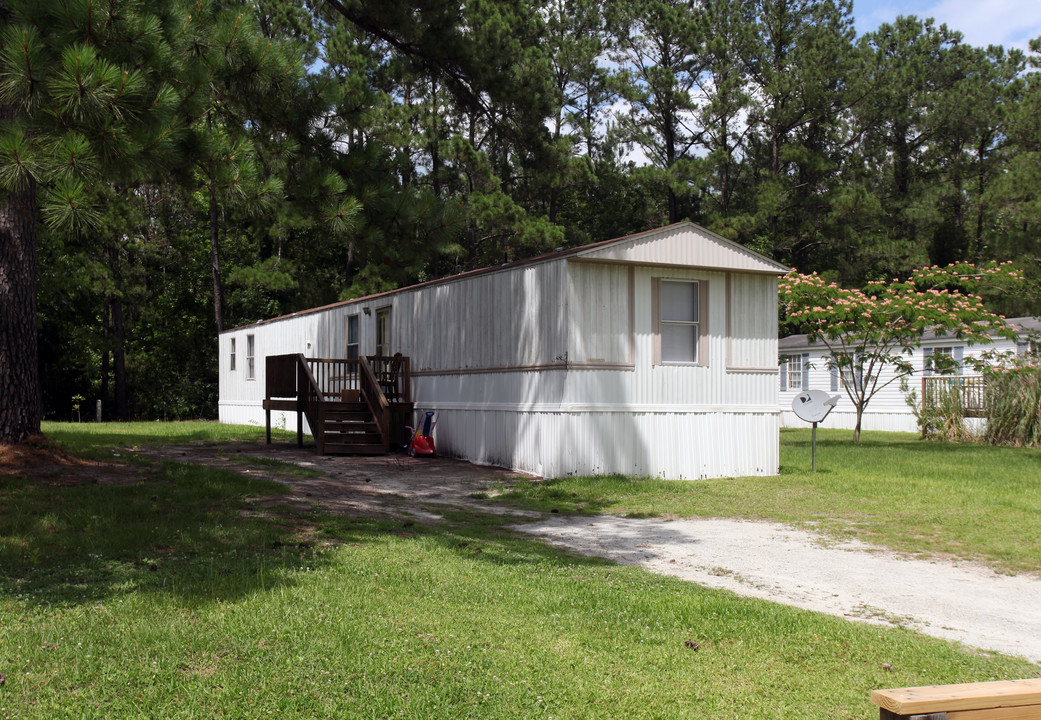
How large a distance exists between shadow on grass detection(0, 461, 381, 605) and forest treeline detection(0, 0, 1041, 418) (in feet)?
10.7

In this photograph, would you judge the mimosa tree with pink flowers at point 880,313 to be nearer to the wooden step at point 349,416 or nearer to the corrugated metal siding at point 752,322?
the corrugated metal siding at point 752,322

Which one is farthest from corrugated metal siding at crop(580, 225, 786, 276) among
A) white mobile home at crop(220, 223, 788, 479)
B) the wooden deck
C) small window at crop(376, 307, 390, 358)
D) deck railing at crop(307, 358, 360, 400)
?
deck railing at crop(307, 358, 360, 400)

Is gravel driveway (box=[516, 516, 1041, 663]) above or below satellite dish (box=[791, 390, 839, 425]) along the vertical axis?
below

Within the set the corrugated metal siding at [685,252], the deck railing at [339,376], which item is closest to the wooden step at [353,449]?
the deck railing at [339,376]

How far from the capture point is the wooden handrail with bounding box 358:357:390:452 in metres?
15.7

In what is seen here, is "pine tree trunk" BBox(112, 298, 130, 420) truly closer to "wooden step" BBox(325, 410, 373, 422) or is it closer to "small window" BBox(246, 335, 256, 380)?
"small window" BBox(246, 335, 256, 380)

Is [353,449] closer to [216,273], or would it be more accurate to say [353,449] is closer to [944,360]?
[944,360]

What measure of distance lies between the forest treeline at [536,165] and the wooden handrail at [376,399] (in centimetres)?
337

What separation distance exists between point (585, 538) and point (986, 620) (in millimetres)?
3487

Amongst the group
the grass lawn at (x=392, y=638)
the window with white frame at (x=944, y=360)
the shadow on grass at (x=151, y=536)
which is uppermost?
the window with white frame at (x=944, y=360)

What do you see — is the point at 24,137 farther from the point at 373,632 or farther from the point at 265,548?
the point at 373,632

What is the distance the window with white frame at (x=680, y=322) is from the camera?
1298 centimetres

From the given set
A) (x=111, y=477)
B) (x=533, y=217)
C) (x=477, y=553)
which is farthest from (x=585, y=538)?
(x=533, y=217)

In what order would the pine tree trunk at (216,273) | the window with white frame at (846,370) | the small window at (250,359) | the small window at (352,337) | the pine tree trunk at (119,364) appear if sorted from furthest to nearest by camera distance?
the pine tree trunk at (216,273), the pine tree trunk at (119,364), the small window at (250,359), the window with white frame at (846,370), the small window at (352,337)
